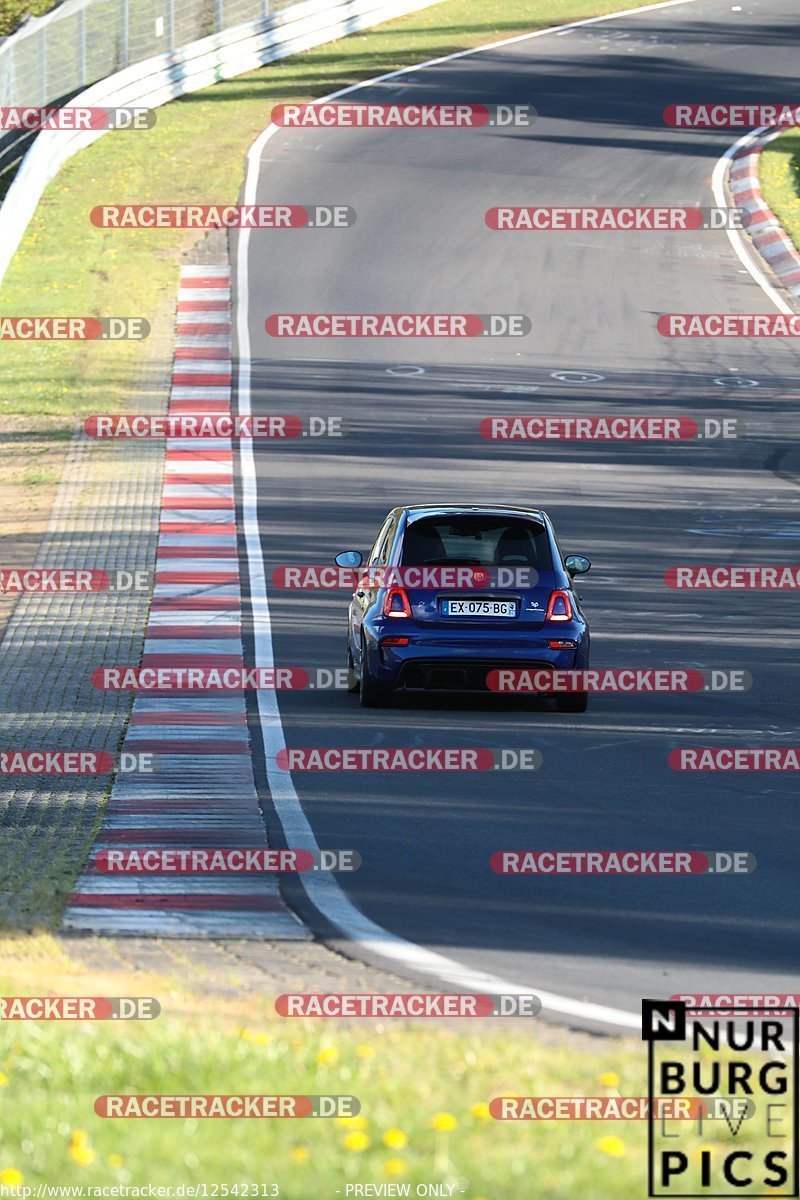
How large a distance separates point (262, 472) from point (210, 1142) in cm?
2015

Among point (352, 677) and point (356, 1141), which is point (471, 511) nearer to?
point (352, 677)

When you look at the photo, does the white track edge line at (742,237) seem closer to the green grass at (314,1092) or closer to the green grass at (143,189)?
the green grass at (143,189)

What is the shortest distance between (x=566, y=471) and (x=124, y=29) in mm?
23189

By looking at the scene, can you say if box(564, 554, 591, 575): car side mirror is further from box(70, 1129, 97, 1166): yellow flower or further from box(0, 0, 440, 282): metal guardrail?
box(0, 0, 440, 282): metal guardrail

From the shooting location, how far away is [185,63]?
46.1 meters

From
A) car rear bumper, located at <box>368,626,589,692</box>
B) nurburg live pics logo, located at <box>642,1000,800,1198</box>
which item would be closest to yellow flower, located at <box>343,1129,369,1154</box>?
nurburg live pics logo, located at <box>642,1000,800,1198</box>

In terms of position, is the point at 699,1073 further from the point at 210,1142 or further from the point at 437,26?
the point at 437,26

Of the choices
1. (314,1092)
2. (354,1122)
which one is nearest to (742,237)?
(314,1092)

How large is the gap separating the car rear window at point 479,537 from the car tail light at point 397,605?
0.28 metres

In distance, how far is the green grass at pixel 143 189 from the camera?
3081 centimetres

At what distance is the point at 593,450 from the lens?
26156 mm

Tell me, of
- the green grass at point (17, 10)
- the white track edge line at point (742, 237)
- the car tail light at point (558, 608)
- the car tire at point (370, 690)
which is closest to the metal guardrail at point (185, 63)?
the green grass at point (17, 10)

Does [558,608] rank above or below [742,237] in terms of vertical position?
below

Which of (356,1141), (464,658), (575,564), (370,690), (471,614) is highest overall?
(356,1141)
